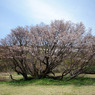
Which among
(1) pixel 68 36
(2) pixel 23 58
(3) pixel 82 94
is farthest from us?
(2) pixel 23 58

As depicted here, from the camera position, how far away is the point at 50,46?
13148 millimetres

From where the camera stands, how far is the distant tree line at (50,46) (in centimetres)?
1245

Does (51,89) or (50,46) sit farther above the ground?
(50,46)

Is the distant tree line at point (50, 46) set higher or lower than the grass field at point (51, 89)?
higher

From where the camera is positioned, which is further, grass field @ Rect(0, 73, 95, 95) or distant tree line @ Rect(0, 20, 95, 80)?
distant tree line @ Rect(0, 20, 95, 80)

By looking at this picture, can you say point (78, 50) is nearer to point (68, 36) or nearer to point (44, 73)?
point (68, 36)

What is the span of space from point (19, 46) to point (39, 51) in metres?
2.25

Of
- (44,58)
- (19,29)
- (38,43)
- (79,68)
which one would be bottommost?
(79,68)

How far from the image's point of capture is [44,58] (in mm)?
12961

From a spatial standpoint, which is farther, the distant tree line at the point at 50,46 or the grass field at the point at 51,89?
the distant tree line at the point at 50,46

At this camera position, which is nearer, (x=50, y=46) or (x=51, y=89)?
(x=51, y=89)

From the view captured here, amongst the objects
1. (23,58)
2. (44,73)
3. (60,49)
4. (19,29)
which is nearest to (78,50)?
(60,49)

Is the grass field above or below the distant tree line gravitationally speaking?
below

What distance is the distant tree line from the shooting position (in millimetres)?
12453
